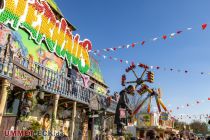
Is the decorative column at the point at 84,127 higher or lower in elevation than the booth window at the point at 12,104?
lower

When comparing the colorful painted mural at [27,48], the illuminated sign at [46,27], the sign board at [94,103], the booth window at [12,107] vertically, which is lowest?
the booth window at [12,107]

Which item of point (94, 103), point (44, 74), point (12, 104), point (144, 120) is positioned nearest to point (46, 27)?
point (44, 74)

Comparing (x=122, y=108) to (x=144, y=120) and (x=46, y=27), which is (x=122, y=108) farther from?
(x=144, y=120)

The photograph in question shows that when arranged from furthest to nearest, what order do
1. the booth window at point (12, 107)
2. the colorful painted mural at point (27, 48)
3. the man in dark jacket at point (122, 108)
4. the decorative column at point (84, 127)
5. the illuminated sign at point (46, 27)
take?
the decorative column at point (84, 127)
the illuminated sign at point (46, 27)
the colorful painted mural at point (27, 48)
the booth window at point (12, 107)
the man in dark jacket at point (122, 108)

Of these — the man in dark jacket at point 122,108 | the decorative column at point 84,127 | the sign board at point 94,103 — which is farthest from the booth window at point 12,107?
the decorative column at point 84,127

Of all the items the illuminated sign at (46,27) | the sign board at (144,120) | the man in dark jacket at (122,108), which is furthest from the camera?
the sign board at (144,120)

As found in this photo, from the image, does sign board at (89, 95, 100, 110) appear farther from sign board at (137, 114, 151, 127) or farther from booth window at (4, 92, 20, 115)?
sign board at (137, 114, 151, 127)

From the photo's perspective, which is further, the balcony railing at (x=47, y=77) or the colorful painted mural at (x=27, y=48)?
the colorful painted mural at (x=27, y=48)

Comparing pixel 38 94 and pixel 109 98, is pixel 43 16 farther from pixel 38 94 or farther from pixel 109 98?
pixel 109 98

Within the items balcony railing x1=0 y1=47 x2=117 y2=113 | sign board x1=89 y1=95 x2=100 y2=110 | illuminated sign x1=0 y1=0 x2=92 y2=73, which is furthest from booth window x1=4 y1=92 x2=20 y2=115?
sign board x1=89 y1=95 x2=100 y2=110

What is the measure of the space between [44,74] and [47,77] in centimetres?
26

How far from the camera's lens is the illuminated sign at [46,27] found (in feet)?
43.0

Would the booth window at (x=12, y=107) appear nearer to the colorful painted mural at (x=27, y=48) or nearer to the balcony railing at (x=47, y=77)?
the balcony railing at (x=47, y=77)

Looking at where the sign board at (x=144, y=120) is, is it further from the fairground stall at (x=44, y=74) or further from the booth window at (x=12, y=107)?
the booth window at (x=12, y=107)
